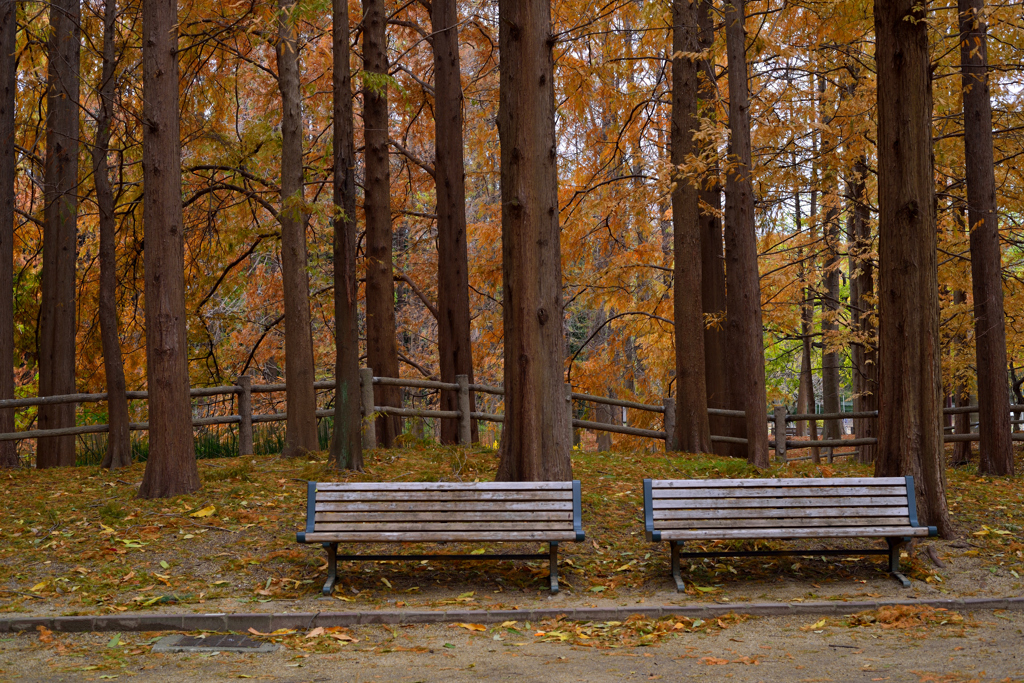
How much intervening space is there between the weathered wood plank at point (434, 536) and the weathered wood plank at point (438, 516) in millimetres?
121

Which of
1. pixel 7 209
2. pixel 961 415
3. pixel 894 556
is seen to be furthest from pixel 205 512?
pixel 961 415

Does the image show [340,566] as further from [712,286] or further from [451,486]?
[712,286]

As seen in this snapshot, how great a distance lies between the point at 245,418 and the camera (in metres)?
12.3

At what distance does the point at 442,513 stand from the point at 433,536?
20 cm

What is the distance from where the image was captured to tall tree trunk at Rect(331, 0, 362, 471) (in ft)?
32.0

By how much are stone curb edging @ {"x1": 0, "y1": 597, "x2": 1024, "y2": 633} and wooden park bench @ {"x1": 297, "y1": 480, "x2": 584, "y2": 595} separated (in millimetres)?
715

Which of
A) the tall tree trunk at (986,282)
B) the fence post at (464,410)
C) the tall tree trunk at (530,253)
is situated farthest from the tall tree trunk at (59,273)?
the tall tree trunk at (986,282)

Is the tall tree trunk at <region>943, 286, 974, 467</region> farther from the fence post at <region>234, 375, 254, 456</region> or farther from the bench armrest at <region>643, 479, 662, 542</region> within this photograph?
the fence post at <region>234, 375, 254, 456</region>

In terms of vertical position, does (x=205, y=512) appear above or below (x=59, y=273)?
below

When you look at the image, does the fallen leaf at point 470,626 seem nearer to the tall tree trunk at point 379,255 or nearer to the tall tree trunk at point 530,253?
the tall tree trunk at point 530,253

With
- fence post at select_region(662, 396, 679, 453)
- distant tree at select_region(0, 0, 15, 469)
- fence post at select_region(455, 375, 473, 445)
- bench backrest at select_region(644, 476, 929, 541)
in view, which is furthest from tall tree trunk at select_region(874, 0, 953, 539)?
distant tree at select_region(0, 0, 15, 469)

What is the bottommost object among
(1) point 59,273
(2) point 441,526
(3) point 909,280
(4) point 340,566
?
(4) point 340,566

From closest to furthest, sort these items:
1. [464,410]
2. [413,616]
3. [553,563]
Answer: [413,616], [553,563], [464,410]

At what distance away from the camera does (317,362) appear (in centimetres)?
2362
